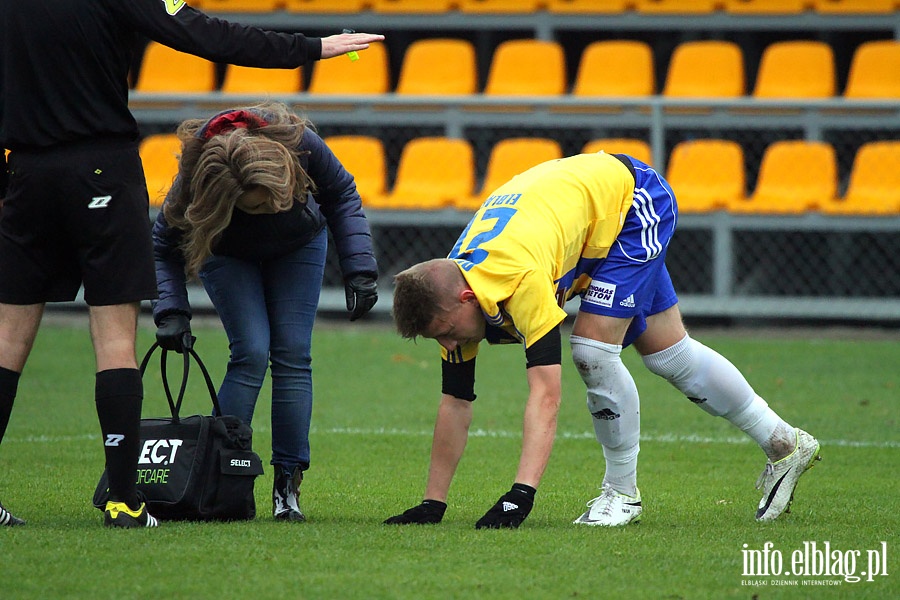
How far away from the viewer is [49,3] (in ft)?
13.7

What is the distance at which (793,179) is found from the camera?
11.3 m

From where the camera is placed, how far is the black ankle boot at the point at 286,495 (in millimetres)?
4867

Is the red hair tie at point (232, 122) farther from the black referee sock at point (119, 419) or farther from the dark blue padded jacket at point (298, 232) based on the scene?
the black referee sock at point (119, 419)

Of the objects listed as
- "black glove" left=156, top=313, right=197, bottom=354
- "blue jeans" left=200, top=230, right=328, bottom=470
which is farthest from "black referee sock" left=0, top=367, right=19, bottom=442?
"blue jeans" left=200, top=230, right=328, bottom=470

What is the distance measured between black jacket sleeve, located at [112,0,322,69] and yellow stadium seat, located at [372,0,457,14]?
947 cm

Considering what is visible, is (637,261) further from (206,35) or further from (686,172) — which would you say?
(686,172)

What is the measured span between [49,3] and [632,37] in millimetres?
11290

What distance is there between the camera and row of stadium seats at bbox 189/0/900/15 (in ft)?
41.9

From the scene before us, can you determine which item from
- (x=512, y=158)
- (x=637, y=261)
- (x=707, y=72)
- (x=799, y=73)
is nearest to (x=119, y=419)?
(x=637, y=261)

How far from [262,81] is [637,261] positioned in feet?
32.2

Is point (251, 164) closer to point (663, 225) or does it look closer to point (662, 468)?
point (663, 225)

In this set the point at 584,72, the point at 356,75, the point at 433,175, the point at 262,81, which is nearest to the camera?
the point at 433,175

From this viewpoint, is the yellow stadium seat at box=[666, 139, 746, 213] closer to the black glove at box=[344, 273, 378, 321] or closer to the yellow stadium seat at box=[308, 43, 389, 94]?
the yellow stadium seat at box=[308, 43, 389, 94]

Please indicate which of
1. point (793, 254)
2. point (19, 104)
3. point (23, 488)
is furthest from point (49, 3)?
point (793, 254)
